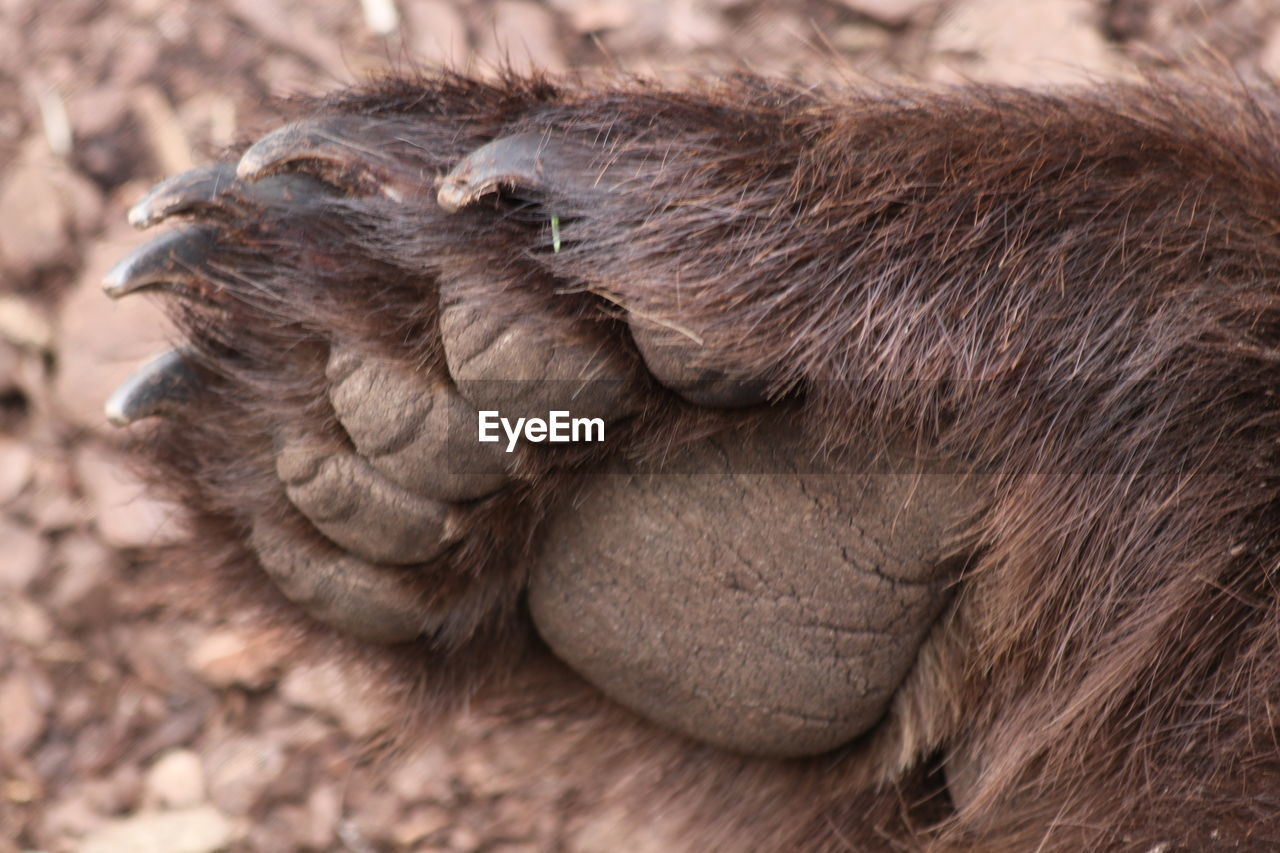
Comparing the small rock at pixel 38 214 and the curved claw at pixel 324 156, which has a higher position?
the curved claw at pixel 324 156

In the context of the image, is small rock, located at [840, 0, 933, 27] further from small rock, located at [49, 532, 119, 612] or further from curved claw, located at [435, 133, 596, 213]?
small rock, located at [49, 532, 119, 612]

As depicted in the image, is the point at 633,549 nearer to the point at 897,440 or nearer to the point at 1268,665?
the point at 897,440

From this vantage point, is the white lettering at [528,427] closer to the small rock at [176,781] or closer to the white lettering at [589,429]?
the white lettering at [589,429]

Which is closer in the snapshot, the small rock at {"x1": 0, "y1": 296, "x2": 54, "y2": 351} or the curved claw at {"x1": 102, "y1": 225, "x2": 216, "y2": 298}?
the curved claw at {"x1": 102, "y1": 225, "x2": 216, "y2": 298}

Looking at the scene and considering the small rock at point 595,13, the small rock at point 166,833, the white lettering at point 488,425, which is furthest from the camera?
the small rock at point 595,13

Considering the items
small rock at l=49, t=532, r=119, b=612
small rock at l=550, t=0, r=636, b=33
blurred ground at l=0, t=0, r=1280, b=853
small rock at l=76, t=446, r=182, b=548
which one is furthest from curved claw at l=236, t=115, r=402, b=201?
small rock at l=550, t=0, r=636, b=33

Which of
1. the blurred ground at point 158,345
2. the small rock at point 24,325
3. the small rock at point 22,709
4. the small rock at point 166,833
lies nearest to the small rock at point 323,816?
the blurred ground at point 158,345
